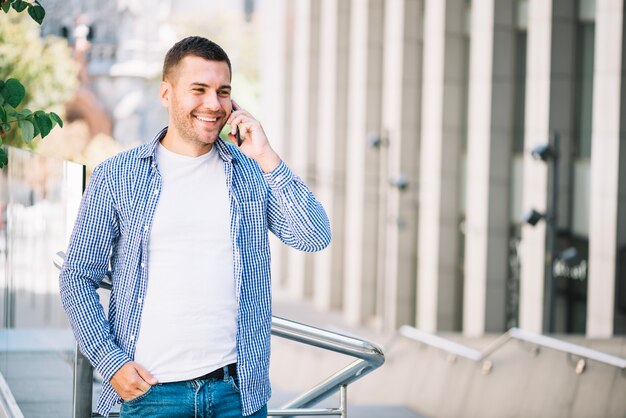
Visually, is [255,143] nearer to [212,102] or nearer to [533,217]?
[212,102]

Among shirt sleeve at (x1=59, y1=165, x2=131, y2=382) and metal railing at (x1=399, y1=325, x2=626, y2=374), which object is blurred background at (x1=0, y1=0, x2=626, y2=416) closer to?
metal railing at (x1=399, y1=325, x2=626, y2=374)

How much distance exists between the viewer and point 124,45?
33.0 meters

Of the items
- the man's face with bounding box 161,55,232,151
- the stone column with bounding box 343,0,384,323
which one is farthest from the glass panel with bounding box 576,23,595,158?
the man's face with bounding box 161,55,232,151

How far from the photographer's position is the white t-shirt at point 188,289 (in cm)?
367

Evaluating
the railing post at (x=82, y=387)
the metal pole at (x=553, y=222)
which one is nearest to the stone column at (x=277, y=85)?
the metal pole at (x=553, y=222)

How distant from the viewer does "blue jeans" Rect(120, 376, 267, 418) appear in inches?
145

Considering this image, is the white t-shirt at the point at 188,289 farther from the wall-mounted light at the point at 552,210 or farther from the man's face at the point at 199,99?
the wall-mounted light at the point at 552,210

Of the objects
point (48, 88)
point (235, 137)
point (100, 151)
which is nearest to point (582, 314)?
point (48, 88)

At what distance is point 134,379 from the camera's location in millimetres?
3641

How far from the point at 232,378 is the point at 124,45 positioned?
3003 cm

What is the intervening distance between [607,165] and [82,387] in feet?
60.3

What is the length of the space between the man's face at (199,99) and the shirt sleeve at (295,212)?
0.76 ft

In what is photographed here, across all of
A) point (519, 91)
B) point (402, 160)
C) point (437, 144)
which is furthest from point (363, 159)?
point (519, 91)

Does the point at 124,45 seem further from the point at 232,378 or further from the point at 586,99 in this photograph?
the point at 232,378
